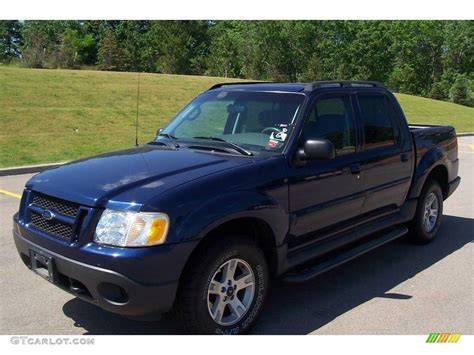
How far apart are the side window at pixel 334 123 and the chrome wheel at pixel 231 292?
1.29m

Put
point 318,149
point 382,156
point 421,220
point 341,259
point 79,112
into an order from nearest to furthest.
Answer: point 318,149 → point 341,259 → point 382,156 → point 421,220 → point 79,112

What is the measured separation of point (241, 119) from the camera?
4.61 meters

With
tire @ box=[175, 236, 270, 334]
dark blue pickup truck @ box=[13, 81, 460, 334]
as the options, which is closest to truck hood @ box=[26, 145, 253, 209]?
dark blue pickup truck @ box=[13, 81, 460, 334]

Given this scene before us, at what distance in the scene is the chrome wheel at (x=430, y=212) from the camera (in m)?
5.96

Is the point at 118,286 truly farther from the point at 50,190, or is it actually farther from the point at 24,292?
the point at 24,292

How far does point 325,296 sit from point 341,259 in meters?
0.35

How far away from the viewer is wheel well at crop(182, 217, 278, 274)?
3.47 m

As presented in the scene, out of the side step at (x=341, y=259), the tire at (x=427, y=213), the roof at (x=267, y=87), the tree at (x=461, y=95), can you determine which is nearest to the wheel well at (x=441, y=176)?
the tire at (x=427, y=213)

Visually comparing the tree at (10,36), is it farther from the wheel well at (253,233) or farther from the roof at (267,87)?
the wheel well at (253,233)

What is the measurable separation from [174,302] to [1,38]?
9010 centimetres

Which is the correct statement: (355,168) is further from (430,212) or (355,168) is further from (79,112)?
(79,112)

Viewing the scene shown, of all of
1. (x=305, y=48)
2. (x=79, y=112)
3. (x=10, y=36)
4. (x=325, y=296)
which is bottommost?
(x=325, y=296)

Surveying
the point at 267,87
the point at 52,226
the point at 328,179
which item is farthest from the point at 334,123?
the point at 52,226

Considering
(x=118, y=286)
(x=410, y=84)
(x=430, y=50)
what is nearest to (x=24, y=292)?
(x=118, y=286)
